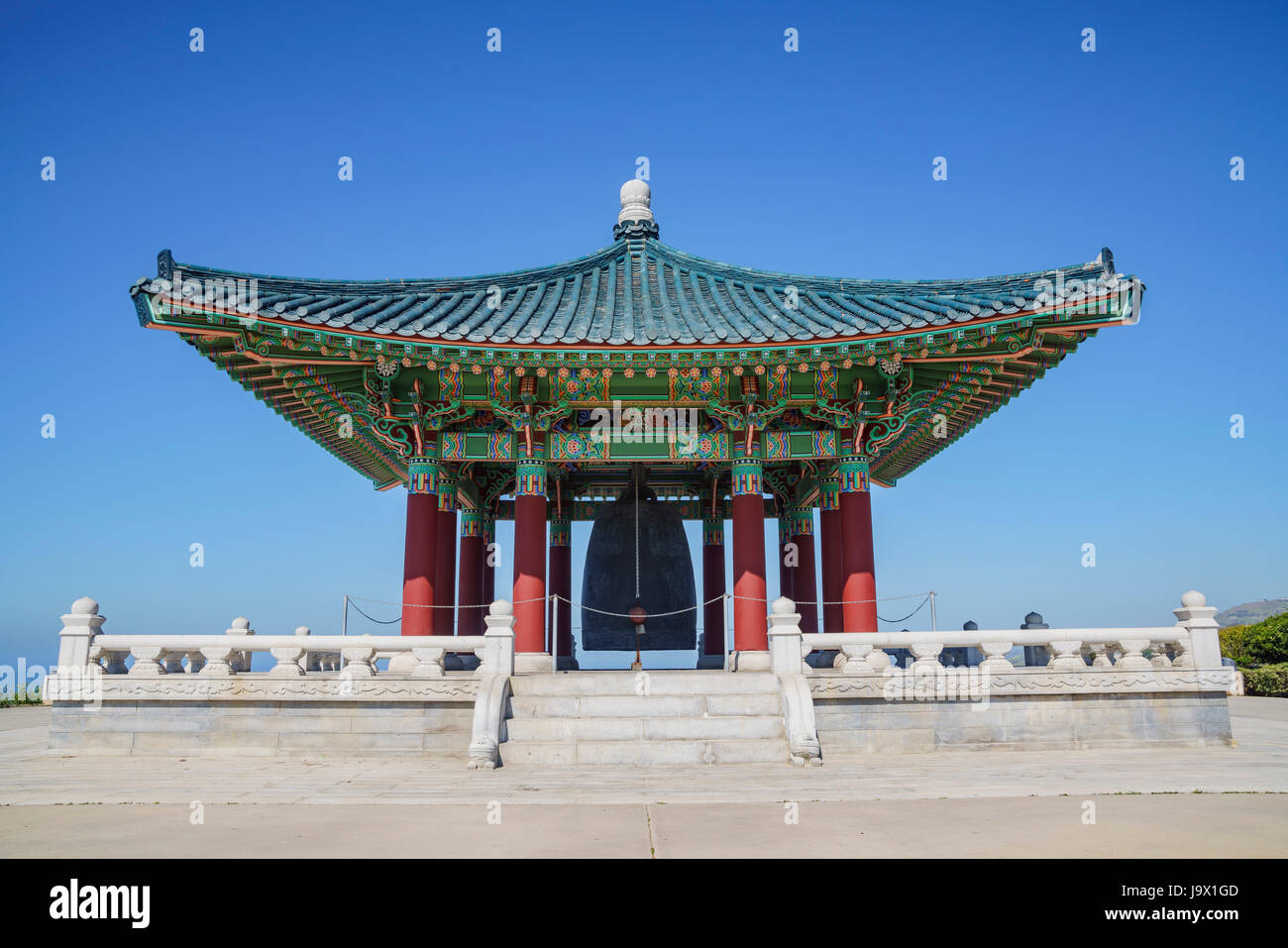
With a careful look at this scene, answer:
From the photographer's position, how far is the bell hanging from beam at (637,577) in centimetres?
1756

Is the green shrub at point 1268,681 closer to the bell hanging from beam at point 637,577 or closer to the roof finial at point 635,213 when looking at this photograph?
the bell hanging from beam at point 637,577

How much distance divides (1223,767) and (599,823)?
784 centimetres

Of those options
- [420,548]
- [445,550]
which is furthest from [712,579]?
[420,548]

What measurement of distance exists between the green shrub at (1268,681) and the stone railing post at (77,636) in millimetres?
30167

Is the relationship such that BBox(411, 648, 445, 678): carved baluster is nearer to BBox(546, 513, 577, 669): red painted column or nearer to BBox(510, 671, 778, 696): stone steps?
BBox(510, 671, 778, 696): stone steps

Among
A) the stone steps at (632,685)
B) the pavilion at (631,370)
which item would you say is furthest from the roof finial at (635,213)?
the stone steps at (632,685)

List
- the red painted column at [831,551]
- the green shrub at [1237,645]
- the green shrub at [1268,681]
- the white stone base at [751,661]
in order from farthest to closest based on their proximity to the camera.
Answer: the green shrub at [1237,645]
the green shrub at [1268,681]
the red painted column at [831,551]
the white stone base at [751,661]

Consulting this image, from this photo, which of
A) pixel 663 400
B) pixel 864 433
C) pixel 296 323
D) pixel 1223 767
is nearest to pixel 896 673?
pixel 1223 767

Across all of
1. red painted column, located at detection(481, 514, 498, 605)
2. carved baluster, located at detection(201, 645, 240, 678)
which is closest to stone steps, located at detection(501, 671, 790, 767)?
carved baluster, located at detection(201, 645, 240, 678)

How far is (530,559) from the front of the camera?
14.4m

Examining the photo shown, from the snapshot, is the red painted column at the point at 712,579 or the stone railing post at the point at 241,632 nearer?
the stone railing post at the point at 241,632

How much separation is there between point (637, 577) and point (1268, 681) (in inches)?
828

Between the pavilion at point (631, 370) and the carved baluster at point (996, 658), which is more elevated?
the pavilion at point (631, 370)

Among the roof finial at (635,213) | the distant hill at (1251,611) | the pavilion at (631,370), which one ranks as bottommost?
the distant hill at (1251,611)
